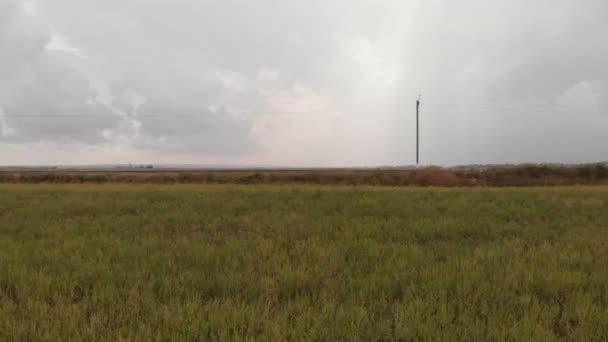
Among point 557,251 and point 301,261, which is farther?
point 557,251

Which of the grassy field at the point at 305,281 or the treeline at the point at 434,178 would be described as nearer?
the grassy field at the point at 305,281

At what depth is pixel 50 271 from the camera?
5738 millimetres

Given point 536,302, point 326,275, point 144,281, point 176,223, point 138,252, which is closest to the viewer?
point 536,302

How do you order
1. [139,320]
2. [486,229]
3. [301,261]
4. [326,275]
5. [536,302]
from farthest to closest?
1. [486,229]
2. [301,261]
3. [326,275]
4. [536,302]
5. [139,320]

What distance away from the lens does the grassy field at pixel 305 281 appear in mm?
3799

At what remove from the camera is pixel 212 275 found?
5.44 m

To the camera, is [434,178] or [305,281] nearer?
[305,281]

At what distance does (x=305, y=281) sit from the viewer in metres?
5.16

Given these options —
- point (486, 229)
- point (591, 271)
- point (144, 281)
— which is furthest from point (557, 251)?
point (144, 281)

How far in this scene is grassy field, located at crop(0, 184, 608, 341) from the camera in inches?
150

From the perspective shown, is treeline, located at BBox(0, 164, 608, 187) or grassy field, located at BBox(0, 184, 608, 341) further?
treeline, located at BBox(0, 164, 608, 187)

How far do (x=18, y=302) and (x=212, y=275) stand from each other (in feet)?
7.27

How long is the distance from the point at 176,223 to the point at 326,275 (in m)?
6.23

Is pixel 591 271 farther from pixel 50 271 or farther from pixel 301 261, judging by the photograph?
pixel 50 271
